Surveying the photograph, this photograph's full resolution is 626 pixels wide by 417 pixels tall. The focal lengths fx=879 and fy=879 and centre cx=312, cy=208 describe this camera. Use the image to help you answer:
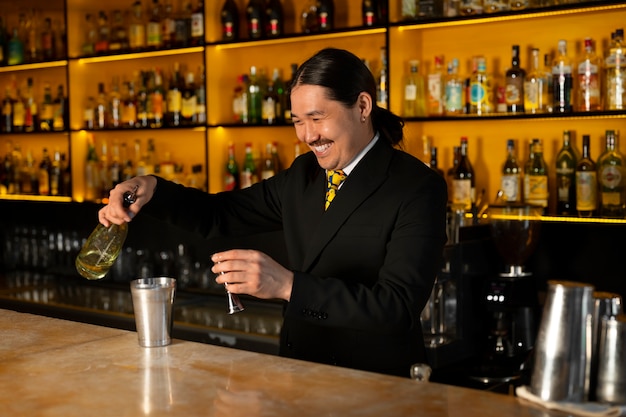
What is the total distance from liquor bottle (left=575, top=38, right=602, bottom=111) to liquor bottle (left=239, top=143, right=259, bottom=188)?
156 cm

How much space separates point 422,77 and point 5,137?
2.96 metres

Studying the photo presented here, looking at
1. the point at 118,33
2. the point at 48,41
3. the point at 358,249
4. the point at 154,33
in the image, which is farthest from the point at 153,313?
the point at 48,41

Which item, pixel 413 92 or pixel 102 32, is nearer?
pixel 413 92

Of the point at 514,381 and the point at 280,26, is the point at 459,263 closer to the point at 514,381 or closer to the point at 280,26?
the point at 514,381

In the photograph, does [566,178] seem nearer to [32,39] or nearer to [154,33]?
[154,33]

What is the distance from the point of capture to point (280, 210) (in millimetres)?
2363

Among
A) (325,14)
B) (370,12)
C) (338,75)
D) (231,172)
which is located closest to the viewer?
(338,75)

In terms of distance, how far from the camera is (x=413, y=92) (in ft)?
11.5

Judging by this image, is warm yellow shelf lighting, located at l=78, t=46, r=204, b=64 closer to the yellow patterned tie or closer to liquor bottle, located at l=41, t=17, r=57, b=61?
liquor bottle, located at l=41, t=17, r=57, b=61

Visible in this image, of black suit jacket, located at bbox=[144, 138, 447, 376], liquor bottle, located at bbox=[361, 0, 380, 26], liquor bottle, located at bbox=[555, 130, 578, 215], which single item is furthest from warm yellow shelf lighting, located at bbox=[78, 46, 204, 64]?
black suit jacket, located at bbox=[144, 138, 447, 376]

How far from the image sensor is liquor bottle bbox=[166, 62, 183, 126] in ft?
14.2

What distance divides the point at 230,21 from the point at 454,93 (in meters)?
1.19

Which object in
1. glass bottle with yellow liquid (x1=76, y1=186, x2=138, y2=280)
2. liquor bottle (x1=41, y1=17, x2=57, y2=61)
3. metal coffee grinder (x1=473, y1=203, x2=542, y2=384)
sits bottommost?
metal coffee grinder (x1=473, y1=203, x2=542, y2=384)

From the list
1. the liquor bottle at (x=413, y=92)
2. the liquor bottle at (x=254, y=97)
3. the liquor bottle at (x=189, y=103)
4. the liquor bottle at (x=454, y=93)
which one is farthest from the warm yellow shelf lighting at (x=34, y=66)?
the liquor bottle at (x=454, y=93)
